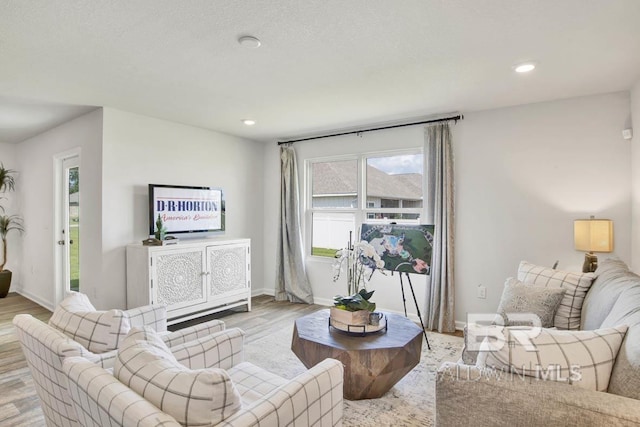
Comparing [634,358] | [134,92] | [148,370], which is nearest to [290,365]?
[148,370]

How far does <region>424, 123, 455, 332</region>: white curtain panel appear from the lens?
3.71 m

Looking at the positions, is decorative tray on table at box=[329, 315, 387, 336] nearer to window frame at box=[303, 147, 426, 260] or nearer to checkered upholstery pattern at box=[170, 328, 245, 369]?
checkered upholstery pattern at box=[170, 328, 245, 369]

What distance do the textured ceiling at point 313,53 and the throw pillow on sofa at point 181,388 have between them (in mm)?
1707

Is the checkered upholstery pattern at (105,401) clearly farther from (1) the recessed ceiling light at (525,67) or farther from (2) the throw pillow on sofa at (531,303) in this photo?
(1) the recessed ceiling light at (525,67)

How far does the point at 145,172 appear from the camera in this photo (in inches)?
153

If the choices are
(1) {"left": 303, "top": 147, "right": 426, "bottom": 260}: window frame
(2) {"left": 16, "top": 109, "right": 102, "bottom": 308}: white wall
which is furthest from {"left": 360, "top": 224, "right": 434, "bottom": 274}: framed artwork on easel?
(2) {"left": 16, "top": 109, "right": 102, "bottom": 308}: white wall

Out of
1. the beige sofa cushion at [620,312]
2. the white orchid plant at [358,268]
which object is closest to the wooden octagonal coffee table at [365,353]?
the white orchid plant at [358,268]

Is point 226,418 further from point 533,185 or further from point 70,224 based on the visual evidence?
point 70,224

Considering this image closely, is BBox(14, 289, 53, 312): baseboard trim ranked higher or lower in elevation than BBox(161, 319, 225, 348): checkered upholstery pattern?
lower

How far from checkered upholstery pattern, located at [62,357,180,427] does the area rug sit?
1432 millimetres

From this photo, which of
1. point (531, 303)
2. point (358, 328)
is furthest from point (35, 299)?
point (531, 303)

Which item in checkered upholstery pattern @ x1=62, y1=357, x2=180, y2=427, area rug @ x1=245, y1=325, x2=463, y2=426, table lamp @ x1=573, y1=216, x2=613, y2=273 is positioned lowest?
area rug @ x1=245, y1=325, x2=463, y2=426

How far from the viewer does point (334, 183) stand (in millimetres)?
4820

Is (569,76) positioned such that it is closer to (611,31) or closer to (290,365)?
(611,31)
